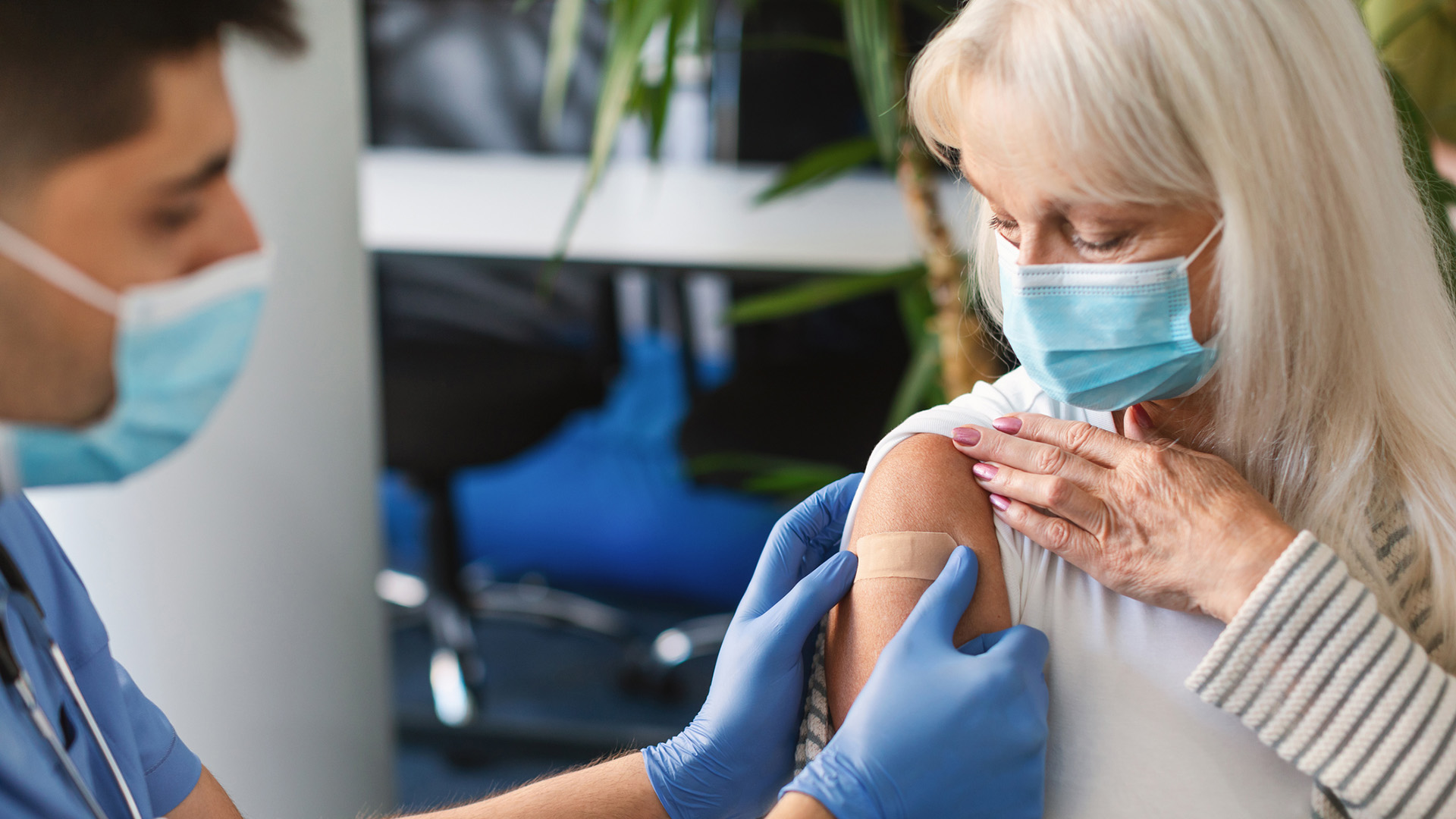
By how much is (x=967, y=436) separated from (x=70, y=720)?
73cm

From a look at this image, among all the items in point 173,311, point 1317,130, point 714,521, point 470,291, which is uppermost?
point 1317,130

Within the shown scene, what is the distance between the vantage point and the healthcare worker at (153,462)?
1.94ft

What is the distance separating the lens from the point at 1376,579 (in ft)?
2.73

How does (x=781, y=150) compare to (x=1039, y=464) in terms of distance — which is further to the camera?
(x=781, y=150)

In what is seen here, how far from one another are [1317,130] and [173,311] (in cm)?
80

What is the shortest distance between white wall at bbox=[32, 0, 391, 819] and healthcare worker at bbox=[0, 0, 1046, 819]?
0.44 meters

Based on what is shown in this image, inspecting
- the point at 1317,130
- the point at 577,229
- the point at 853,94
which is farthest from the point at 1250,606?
the point at 853,94

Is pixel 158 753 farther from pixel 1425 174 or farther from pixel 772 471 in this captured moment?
pixel 1425 174

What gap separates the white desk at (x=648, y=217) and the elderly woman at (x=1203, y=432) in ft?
3.95

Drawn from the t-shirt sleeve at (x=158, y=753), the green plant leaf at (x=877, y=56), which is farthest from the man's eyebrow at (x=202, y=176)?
the green plant leaf at (x=877, y=56)

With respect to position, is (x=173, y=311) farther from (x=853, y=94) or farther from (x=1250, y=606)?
(x=853, y=94)

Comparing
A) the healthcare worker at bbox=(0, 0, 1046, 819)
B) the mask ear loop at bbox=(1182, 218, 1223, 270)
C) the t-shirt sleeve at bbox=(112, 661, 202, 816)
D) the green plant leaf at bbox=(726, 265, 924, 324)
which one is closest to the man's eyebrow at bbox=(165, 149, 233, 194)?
the healthcare worker at bbox=(0, 0, 1046, 819)

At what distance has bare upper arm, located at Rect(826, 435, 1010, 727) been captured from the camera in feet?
2.84

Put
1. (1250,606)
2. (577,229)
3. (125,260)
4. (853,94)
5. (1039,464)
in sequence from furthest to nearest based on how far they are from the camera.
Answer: (853,94) → (577,229) → (1039,464) → (1250,606) → (125,260)
